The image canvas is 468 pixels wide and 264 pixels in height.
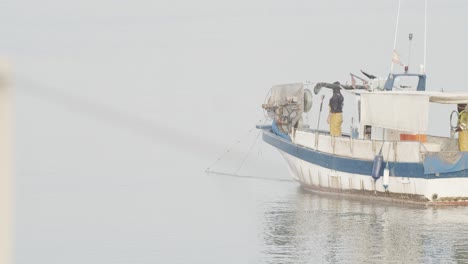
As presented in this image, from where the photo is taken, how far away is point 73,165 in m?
54.6

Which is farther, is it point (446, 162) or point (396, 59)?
point (396, 59)

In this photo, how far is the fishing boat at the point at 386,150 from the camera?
28406mm

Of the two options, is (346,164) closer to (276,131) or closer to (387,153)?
(387,153)

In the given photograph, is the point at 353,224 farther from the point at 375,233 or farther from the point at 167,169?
the point at 167,169

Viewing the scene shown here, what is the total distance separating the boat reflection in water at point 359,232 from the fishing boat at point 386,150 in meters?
0.53

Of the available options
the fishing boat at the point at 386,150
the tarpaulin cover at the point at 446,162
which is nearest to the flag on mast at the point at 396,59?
the fishing boat at the point at 386,150

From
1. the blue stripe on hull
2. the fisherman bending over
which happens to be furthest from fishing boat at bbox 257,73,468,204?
the fisherman bending over

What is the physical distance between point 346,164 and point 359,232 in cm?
747

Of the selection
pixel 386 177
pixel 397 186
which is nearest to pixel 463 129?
pixel 397 186

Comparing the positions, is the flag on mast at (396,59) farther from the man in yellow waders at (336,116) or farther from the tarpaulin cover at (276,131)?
the tarpaulin cover at (276,131)

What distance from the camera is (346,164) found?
30.9 meters

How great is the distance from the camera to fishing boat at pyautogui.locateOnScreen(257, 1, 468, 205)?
28406mm

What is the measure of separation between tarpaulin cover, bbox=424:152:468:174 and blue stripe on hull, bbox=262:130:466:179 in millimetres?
234

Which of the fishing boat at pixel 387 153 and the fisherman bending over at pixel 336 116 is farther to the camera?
the fisherman bending over at pixel 336 116
